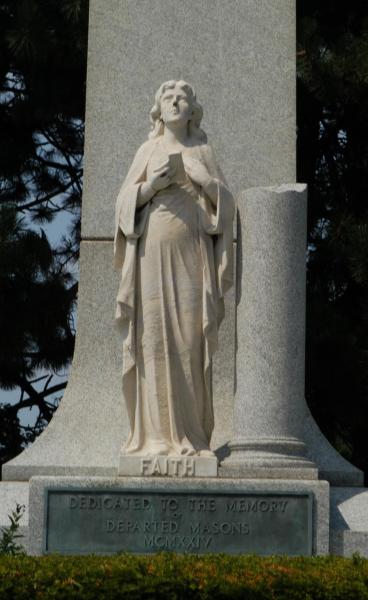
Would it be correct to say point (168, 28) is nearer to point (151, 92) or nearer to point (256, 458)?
point (151, 92)

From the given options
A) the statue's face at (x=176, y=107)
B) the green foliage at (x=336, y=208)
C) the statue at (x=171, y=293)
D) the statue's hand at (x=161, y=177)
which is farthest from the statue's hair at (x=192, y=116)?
the green foliage at (x=336, y=208)

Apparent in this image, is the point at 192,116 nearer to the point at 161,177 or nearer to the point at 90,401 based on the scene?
the point at 161,177

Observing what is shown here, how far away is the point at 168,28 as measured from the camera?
1230 centimetres

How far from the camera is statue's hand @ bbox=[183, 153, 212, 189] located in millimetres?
10406

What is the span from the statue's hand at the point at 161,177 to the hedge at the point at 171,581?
3.16m

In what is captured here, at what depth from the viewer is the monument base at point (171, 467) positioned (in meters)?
9.81

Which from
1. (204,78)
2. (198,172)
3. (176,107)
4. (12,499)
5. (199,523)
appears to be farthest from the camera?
(204,78)

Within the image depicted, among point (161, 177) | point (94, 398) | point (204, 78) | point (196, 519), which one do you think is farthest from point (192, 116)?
point (196, 519)

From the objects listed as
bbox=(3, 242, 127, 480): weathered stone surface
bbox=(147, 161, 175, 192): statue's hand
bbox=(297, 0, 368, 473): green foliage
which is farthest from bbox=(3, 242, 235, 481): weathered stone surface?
bbox=(297, 0, 368, 473): green foliage

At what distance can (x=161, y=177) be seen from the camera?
10281mm

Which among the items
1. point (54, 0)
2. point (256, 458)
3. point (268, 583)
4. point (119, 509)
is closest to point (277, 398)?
point (256, 458)

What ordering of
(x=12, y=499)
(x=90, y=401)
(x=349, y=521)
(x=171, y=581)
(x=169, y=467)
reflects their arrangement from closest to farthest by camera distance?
(x=171, y=581)
(x=169, y=467)
(x=349, y=521)
(x=12, y=499)
(x=90, y=401)

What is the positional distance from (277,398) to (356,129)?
8198mm

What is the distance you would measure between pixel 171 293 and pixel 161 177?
2.76 feet
